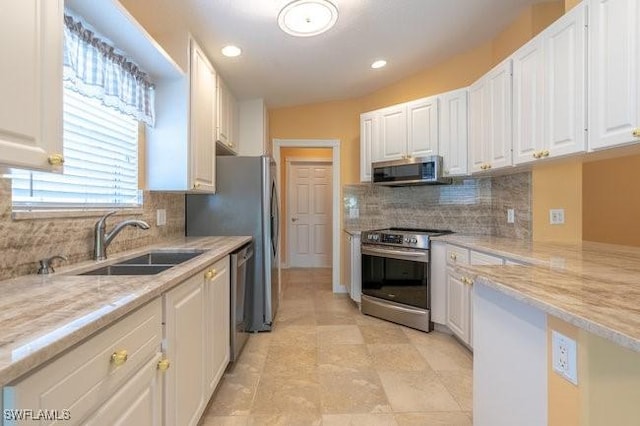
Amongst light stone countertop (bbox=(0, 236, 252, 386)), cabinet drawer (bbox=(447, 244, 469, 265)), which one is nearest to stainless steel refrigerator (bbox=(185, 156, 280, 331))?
light stone countertop (bbox=(0, 236, 252, 386))

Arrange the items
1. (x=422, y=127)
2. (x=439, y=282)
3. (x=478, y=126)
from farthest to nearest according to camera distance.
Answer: (x=422, y=127) → (x=439, y=282) → (x=478, y=126)

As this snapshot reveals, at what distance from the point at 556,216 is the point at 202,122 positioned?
8.94 ft

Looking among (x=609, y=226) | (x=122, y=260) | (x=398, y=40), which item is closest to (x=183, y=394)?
(x=122, y=260)

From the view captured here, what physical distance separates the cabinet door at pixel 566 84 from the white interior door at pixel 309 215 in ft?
14.8

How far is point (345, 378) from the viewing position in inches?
86.5

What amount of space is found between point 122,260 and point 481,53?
137 inches

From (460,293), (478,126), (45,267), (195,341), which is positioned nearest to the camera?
(45,267)

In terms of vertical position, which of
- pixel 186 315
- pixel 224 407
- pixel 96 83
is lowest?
pixel 224 407

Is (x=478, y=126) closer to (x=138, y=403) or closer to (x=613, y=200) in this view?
(x=613, y=200)

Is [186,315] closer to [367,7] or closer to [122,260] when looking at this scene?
[122,260]

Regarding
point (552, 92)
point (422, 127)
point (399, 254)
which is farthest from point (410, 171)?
point (552, 92)

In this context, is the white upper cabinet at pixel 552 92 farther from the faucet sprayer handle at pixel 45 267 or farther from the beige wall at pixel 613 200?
the faucet sprayer handle at pixel 45 267

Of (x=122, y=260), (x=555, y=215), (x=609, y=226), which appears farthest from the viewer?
(x=609, y=226)

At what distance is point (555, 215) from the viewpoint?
7.79ft
